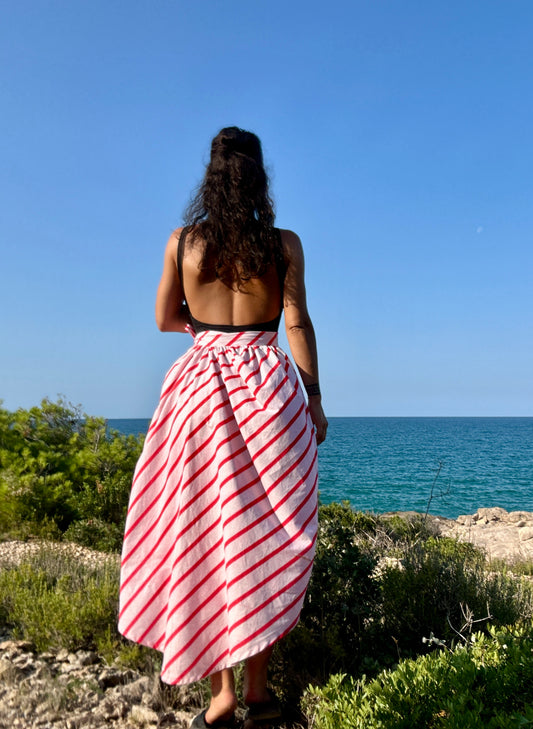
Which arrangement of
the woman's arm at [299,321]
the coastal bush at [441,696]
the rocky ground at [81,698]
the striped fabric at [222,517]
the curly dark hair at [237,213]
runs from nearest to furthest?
the coastal bush at [441,696] → the striped fabric at [222,517] → the rocky ground at [81,698] → the curly dark hair at [237,213] → the woman's arm at [299,321]

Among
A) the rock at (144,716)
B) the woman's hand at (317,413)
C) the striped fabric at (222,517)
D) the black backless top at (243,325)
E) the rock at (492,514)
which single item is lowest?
the rock at (492,514)

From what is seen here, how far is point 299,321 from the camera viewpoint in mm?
2893

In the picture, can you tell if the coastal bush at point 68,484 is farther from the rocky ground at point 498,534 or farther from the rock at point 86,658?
the rocky ground at point 498,534

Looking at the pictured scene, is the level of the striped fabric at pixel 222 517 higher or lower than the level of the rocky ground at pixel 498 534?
higher

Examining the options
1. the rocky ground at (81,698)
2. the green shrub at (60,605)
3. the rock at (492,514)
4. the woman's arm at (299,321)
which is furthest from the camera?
the rock at (492,514)

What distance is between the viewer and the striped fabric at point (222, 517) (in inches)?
95.3

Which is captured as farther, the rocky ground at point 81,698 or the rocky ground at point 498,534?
the rocky ground at point 498,534

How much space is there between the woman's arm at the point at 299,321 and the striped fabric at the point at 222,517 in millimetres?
163

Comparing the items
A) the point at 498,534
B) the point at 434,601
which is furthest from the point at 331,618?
the point at 498,534

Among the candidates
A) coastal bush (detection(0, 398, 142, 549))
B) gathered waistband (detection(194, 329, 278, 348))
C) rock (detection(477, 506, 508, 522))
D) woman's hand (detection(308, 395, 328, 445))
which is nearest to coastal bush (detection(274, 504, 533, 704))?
woman's hand (detection(308, 395, 328, 445))

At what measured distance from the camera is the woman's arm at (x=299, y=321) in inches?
114

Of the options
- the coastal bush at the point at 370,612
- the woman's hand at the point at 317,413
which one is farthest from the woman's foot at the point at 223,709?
the woman's hand at the point at 317,413

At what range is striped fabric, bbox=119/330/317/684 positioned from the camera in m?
2.42

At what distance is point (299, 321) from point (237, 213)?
2.00 ft
